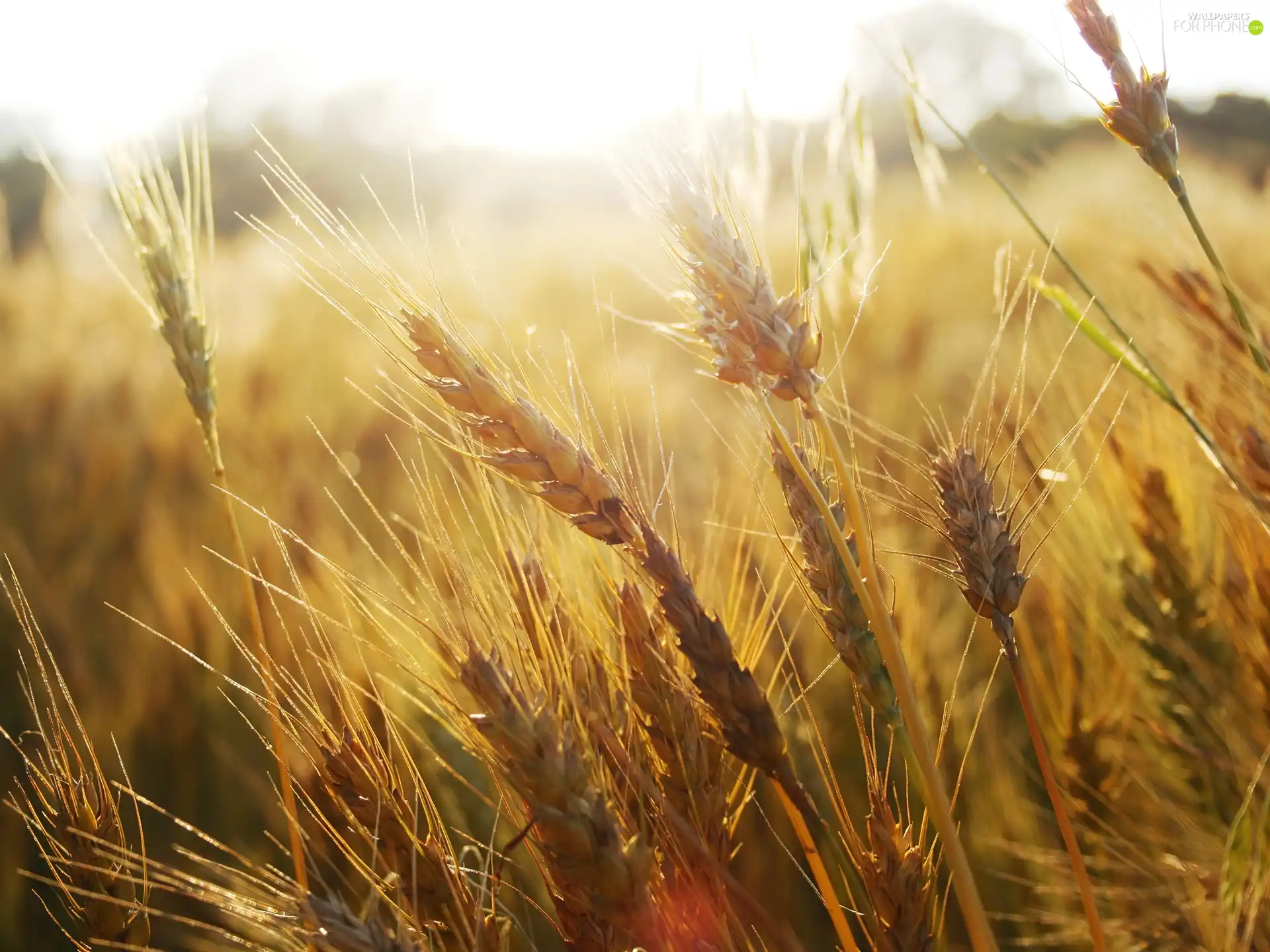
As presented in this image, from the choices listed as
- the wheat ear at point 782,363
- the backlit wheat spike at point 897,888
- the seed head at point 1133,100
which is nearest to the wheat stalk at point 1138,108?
the seed head at point 1133,100

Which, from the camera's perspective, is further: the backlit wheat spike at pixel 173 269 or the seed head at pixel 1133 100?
the backlit wheat spike at pixel 173 269

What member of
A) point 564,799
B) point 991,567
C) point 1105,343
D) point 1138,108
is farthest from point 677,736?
point 1138,108

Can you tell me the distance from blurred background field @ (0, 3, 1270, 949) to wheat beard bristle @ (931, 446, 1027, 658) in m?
0.13

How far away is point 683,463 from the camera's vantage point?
2441 mm

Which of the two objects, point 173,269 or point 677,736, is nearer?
point 677,736

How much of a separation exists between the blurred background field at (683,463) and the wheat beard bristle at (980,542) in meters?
0.13

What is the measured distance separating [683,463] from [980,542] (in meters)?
1.81

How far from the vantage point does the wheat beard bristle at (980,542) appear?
626 millimetres

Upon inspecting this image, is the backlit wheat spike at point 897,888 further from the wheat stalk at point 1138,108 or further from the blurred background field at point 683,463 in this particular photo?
the wheat stalk at point 1138,108

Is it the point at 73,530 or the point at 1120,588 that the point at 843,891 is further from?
the point at 73,530

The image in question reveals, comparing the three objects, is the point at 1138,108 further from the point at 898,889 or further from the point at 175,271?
the point at 175,271

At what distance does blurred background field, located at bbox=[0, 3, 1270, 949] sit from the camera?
3.74 ft

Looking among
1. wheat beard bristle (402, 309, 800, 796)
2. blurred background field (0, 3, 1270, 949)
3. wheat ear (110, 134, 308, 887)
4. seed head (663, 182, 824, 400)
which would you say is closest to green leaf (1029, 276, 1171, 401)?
blurred background field (0, 3, 1270, 949)

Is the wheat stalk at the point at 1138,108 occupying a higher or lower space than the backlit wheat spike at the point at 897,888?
higher
